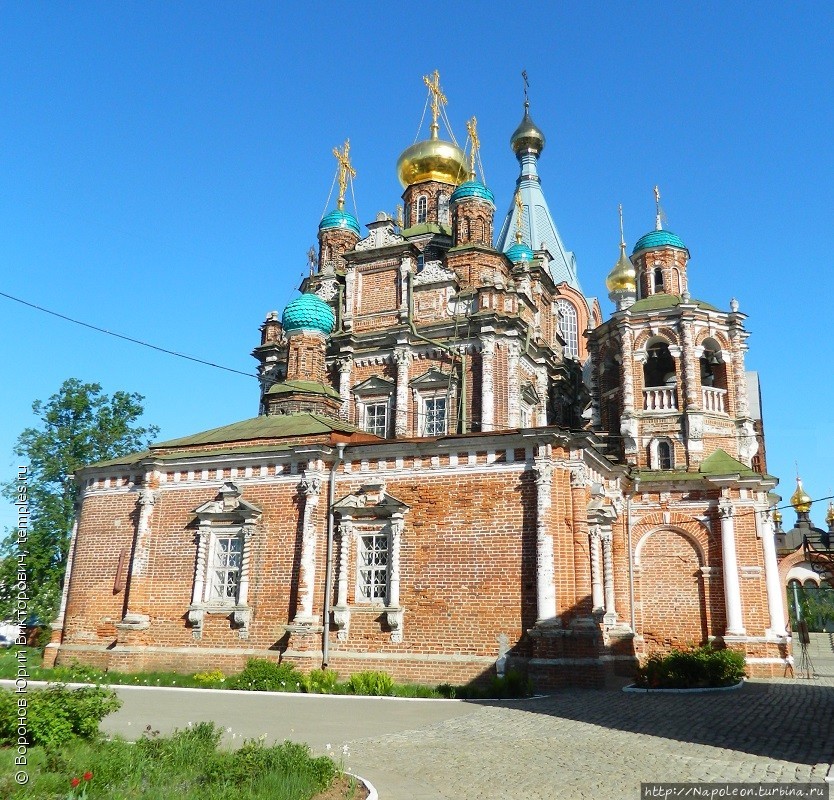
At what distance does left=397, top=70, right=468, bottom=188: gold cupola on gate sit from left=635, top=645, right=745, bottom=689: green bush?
1996 cm

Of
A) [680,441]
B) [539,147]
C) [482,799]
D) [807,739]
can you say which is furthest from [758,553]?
[539,147]

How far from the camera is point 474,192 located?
2573cm

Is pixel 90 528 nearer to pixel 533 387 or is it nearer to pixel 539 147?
pixel 533 387

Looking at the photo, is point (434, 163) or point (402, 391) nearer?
point (402, 391)

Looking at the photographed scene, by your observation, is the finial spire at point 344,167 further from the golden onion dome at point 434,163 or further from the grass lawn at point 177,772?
the grass lawn at point 177,772

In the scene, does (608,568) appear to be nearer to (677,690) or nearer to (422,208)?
(677,690)

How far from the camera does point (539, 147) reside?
1725 inches

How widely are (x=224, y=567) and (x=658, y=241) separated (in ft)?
58.2

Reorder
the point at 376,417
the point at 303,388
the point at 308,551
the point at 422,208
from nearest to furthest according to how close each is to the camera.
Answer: the point at 308,551 → the point at 303,388 → the point at 376,417 → the point at 422,208

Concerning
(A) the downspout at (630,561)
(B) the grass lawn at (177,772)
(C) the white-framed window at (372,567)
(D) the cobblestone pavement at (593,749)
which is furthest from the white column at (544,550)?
(B) the grass lawn at (177,772)

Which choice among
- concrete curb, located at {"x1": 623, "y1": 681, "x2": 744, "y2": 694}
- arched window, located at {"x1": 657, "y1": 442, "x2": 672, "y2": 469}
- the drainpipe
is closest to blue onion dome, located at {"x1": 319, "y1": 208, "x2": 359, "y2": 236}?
the drainpipe

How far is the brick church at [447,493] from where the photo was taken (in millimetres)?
15344

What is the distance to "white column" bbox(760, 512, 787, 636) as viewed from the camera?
66.3 ft

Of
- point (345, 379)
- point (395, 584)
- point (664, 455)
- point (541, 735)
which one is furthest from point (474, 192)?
point (541, 735)
